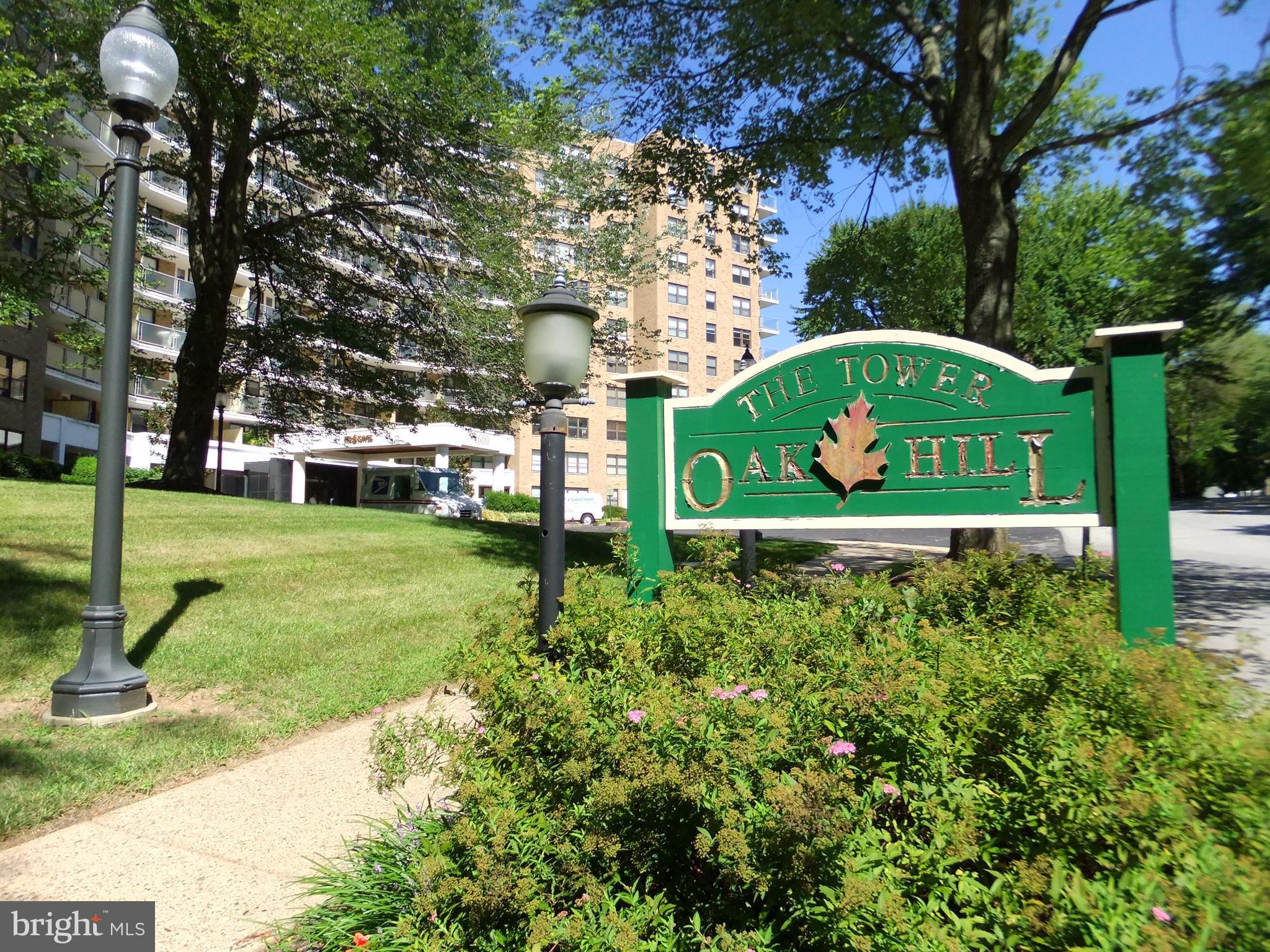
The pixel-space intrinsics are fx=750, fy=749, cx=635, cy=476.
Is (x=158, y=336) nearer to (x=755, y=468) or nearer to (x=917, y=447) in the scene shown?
(x=755, y=468)

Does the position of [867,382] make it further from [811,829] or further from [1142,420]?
[811,829]

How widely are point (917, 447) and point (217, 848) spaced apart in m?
4.36

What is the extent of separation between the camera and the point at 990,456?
4.50 m

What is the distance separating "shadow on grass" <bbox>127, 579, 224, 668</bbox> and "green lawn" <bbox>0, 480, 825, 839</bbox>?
0.07 ft

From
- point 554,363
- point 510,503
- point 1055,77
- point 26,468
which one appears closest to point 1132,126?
point 1055,77

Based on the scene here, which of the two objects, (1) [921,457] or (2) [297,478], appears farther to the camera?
(2) [297,478]

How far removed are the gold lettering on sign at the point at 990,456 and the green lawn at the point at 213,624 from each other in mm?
3111

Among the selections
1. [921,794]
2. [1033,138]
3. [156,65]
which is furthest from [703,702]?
[1033,138]

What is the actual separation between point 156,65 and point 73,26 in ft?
32.3

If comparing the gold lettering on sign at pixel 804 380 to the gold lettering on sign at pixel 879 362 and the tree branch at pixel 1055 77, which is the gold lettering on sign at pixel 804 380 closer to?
the gold lettering on sign at pixel 879 362

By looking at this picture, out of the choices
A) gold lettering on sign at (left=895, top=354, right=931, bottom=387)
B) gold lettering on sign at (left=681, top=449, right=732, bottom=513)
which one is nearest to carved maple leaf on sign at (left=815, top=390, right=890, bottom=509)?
gold lettering on sign at (left=895, top=354, right=931, bottom=387)

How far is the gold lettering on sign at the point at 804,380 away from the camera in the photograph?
4938 mm

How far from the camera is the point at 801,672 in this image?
319 cm

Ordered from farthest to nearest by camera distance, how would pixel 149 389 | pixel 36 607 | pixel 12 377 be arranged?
pixel 149 389 → pixel 12 377 → pixel 36 607
